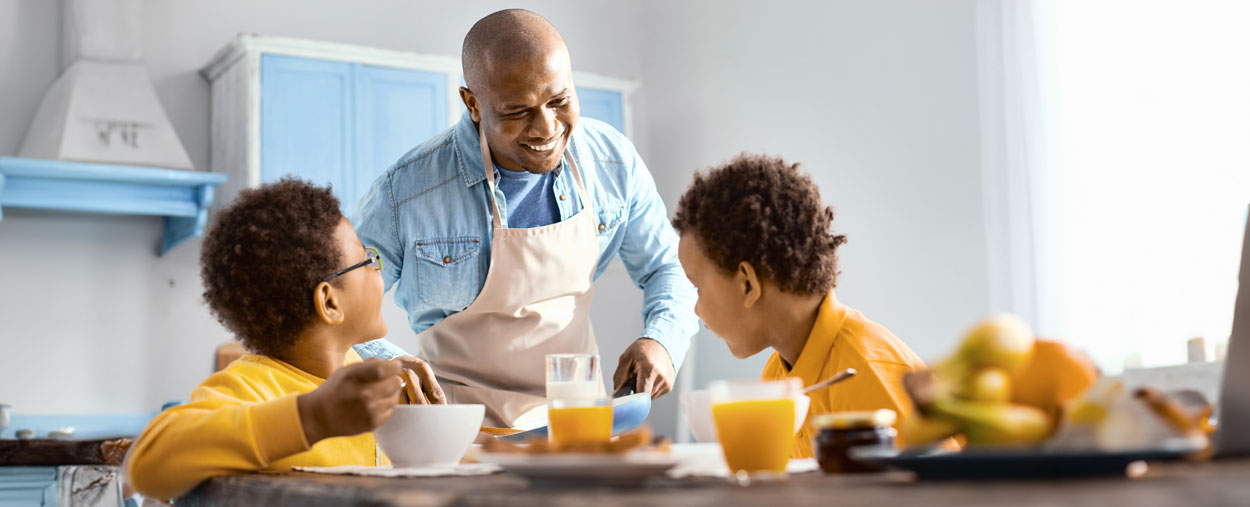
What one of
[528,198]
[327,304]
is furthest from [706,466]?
[528,198]

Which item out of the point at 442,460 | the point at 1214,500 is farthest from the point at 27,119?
the point at 1214,500

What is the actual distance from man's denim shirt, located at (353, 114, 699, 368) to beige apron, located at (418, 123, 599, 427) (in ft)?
0.11

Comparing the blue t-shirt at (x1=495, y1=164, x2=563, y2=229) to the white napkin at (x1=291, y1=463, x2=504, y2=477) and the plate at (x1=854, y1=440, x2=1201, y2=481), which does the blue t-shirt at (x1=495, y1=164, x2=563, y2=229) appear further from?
A: the plate at (x1=854, y1=440, x2=1201, y2=481)

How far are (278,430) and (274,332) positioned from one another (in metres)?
0.39

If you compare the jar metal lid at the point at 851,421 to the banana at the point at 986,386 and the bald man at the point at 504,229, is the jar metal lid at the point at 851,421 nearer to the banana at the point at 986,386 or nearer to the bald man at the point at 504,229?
the banana at the point at 986,386

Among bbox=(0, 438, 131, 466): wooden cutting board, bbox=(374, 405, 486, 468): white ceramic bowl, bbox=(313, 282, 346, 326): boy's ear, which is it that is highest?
bbox=(313, 282, 346, 326): boy's ear

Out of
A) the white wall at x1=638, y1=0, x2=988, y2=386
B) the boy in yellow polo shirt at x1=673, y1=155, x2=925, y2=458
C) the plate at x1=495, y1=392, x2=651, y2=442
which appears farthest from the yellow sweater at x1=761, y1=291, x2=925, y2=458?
the white wall at x1=638, y1=0, x2=988, y2=386

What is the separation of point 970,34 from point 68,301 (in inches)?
140

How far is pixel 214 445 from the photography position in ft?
3.58

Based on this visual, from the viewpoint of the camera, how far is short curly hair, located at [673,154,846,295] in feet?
5.08

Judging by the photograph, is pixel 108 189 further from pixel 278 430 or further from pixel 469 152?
pixel 278 430


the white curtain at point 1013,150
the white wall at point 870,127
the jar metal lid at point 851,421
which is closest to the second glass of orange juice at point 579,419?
the jar metal lid at point 851,421

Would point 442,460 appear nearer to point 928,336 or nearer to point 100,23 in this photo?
point 928,336

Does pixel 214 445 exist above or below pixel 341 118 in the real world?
below
